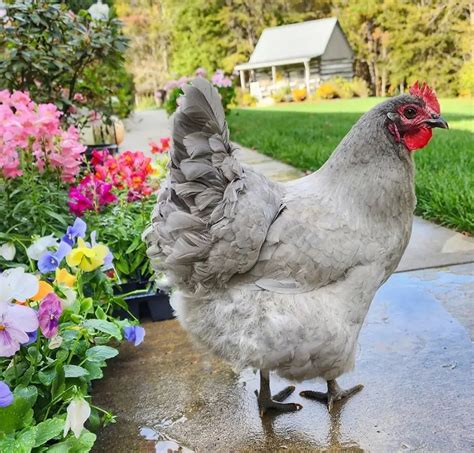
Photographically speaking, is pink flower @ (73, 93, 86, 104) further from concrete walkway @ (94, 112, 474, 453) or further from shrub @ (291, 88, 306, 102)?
shrub @ (291, 88, 306, 102)

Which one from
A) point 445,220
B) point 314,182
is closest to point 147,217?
point 314,182

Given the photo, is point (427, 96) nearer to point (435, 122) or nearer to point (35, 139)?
point (435, 122)

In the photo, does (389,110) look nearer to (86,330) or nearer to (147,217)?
(86,330)

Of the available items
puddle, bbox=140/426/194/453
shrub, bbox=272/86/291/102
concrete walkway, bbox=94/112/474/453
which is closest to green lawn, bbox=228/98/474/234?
concrete walkway, bbox=94/112/474/453

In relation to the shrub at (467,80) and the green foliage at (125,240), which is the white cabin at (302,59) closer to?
the shrub at (467,80)

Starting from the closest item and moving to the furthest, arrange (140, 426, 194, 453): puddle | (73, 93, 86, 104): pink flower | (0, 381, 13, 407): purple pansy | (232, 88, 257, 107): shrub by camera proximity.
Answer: (0, 381, 13, 407): purple pansy < (140, 426, 194, 453): puddle < (73, 93, 86, 104): pink flower < (232, 88, 257, 107): shrub

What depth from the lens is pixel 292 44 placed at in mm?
37375

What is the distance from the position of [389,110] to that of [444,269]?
6.41 ft

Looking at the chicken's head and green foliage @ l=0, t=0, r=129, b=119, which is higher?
green foliage @ l=0, t=0, r=129, b=119

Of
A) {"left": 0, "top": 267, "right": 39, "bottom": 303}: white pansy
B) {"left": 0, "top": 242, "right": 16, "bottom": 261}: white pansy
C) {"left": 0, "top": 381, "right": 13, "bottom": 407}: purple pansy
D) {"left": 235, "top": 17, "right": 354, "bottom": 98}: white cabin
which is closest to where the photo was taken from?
{"left": 0, "top": 381, "right": 13, "bottom": 407}: purple pansy

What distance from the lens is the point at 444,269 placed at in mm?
3889

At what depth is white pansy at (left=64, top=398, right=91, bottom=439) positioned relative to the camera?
1731 millimetres

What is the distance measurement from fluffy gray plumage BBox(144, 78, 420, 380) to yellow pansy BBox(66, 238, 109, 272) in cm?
22

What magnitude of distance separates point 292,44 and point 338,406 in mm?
37448
